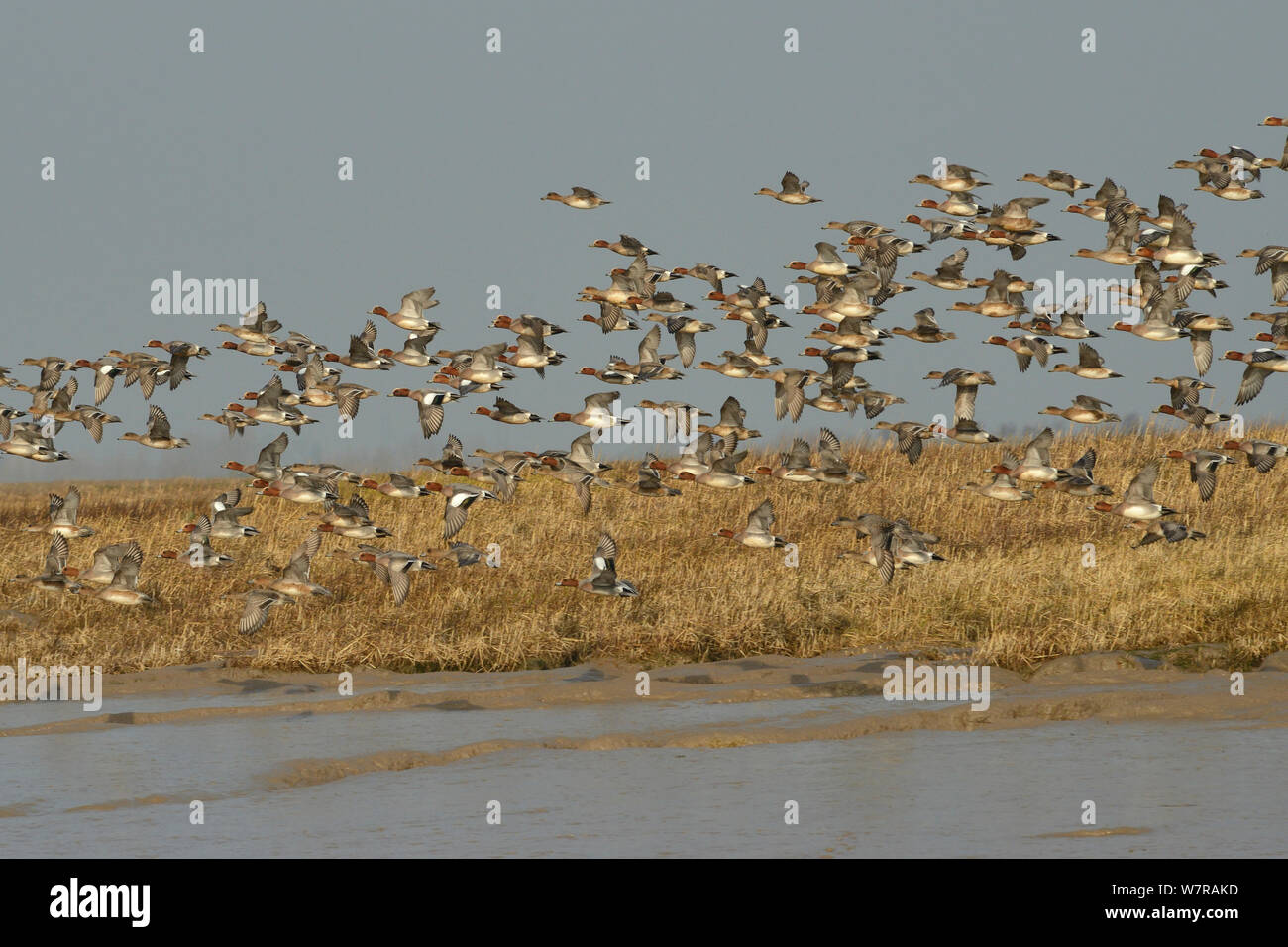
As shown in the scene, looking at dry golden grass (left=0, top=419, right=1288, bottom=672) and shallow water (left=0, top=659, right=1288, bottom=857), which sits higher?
dry golden grass (left=0, top=419, right=1288, bottom=672)

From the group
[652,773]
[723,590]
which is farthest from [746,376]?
[652,773]

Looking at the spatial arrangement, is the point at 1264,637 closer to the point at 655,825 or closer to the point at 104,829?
the point at 655,825

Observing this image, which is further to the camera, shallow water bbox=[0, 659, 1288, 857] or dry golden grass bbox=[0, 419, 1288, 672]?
dry golden grass bbox=[0, 419, 1288, 672]

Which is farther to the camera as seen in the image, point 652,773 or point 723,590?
point 723,590

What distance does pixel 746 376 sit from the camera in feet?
80.7

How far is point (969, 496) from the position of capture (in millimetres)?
24594

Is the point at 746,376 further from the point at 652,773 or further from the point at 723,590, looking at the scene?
the point at 652,773

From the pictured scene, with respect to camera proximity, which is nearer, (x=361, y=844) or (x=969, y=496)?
(x=361, y=844)

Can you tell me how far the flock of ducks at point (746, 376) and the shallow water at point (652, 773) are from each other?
4.50 meters

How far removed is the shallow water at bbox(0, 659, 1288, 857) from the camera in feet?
32.6

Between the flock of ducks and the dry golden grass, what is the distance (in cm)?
51

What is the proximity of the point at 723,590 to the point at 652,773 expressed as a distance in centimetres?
753

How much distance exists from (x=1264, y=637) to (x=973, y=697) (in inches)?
143

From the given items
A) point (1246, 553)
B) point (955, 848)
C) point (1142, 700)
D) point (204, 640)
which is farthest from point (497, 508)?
point (955, 848)
